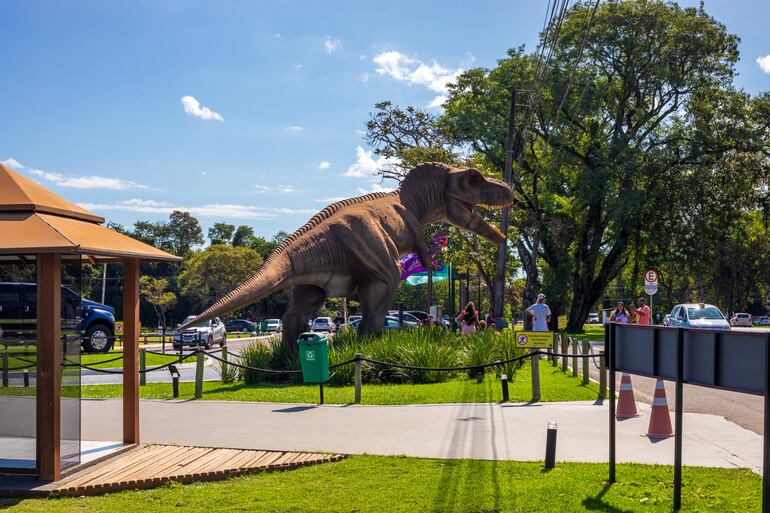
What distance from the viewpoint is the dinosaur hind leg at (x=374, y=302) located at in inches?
660

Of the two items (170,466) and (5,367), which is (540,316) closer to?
(170,466)

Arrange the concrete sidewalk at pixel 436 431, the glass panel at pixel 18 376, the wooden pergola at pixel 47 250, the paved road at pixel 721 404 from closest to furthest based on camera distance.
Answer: the wooden pergola at pixel 47 250 → the glass panel at pixel 18 376 → the concrete sidewalk at pixel 436 431 → the paved road at pixel 721 404

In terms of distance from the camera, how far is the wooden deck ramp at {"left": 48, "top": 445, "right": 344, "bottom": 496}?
7.33 metres

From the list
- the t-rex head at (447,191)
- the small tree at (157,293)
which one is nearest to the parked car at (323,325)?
the small tree at (157,293)

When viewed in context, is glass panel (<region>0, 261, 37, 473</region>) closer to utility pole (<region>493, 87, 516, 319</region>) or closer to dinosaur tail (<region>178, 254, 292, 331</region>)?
dinosaur tail (<region>178, 254, 292, 331</region>)

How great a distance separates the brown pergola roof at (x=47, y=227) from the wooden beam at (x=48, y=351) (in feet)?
0.72

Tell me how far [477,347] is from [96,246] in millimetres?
10024

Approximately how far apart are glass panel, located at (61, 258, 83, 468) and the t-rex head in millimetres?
11383

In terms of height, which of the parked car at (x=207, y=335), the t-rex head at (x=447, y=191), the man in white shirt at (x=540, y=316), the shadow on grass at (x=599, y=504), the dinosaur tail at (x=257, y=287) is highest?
the t-rex head at (x=447, y=191)

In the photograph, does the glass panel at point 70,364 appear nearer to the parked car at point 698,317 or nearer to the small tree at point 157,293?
the parked car at point 698,317

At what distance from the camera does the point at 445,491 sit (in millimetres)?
7020

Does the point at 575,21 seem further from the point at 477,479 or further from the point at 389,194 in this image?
the point at 477,479

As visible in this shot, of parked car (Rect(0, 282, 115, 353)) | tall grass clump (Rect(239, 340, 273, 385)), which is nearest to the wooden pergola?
parked car (Rect(0, 282, 115, 353))

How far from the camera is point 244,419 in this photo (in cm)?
1119
